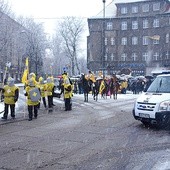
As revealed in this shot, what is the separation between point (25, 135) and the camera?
33.4 ft

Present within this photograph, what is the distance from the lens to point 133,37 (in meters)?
68.9

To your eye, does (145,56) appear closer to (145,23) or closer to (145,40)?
(145,40)

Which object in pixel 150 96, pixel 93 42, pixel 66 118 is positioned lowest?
pixel 66 118

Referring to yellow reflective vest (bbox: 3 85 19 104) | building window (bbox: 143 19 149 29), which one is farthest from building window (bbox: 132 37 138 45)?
yellow reflective vest (bbox: 3 85 19 104)

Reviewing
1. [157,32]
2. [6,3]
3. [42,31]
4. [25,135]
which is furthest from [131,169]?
[42,31]

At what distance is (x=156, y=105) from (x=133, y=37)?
196 feet

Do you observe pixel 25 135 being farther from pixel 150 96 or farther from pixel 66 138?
pixel 150 96

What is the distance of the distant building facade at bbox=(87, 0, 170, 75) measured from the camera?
65562 millimetres

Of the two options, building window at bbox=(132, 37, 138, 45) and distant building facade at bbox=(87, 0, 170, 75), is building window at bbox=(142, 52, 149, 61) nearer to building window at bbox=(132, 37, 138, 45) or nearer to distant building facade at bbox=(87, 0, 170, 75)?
distant building facade at bbox=(87, 0, 170, 75)

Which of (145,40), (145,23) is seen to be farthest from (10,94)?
(145,40)

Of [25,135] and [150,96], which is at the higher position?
[150,96]

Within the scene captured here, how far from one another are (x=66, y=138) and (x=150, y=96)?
3.45 m

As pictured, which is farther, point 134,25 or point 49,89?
point 134,25

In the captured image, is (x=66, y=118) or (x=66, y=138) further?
(x=66, y=118)
